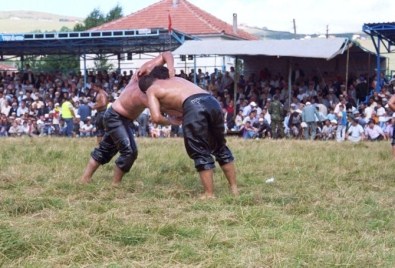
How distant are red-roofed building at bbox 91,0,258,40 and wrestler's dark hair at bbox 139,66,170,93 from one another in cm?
2943

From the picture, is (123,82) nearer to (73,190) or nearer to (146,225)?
(73,190)

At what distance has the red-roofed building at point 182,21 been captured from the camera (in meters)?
37.0

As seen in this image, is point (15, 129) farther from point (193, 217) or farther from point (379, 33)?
point (193, 217)

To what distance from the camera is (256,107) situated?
19.4 metres

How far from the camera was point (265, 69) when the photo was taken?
23.6 meters

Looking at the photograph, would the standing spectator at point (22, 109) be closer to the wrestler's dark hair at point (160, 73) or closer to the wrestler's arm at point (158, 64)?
the wrestler's arm at point (158, 64)

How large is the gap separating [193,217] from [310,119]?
41.7ft

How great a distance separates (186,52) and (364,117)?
241 inches

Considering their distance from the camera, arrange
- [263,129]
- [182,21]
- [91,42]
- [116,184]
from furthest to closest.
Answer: [182,21]
[91,42]
[263,129]
[116,184]

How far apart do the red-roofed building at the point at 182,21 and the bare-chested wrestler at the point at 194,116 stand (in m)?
29.5

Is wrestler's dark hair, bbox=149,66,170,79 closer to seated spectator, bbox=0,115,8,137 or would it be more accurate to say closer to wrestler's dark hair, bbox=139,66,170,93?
wrestler's dark hair, bbox=139,66,170,93

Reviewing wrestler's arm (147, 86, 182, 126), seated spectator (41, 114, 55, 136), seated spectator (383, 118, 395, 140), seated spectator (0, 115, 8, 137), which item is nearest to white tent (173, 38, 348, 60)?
seated spectator (383, 118, 395, 140)

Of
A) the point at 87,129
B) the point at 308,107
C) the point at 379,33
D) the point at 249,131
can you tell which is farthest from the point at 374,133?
the point at 87,129

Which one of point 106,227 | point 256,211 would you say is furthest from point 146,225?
point 256,211
